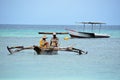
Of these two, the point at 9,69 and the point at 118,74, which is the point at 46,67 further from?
the point at 118,74

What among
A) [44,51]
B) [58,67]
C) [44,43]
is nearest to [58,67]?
[58,67]

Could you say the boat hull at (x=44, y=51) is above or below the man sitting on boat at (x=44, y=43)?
below

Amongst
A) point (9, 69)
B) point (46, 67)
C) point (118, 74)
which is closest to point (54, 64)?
point (46, 67)

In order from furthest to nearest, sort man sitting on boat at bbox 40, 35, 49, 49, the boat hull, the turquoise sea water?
the boat hull → man sitting on boat at bbox 40, 35, 49, 49 → the turquoise sea water

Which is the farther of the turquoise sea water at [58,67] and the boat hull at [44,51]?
the boat hull at [44,51]

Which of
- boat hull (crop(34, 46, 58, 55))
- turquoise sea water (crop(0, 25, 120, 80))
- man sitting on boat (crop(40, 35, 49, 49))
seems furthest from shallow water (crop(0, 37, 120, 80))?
man sitting on boat (crop(40, 35, 49, 49))

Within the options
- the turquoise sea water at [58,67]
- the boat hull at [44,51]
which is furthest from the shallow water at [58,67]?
the boat hull at [44,51]

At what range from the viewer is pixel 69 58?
83.1 feet

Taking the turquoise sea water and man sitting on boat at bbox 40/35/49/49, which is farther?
man sitting on boat at bbox 40/35/49/49

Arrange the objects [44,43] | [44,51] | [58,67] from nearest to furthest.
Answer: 1. [58,67]
2. [44,43]
3. [44,51]

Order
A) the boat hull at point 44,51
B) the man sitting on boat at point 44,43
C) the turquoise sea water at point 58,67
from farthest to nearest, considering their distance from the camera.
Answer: the boat hull at point 44,51
the man sitting on boat at point 44,43
the turquoise sea water at point 58,67

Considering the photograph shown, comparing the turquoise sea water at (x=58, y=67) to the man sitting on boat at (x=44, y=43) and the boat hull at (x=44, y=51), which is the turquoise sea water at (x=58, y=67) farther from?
the man sitting on boat at (x=44, y=43)

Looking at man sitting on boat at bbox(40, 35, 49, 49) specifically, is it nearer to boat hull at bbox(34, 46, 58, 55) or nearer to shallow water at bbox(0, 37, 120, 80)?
boat hull at bbox(34, 46, 58, 55)

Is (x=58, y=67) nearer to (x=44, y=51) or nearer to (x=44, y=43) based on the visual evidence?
(x=44, y=43)
